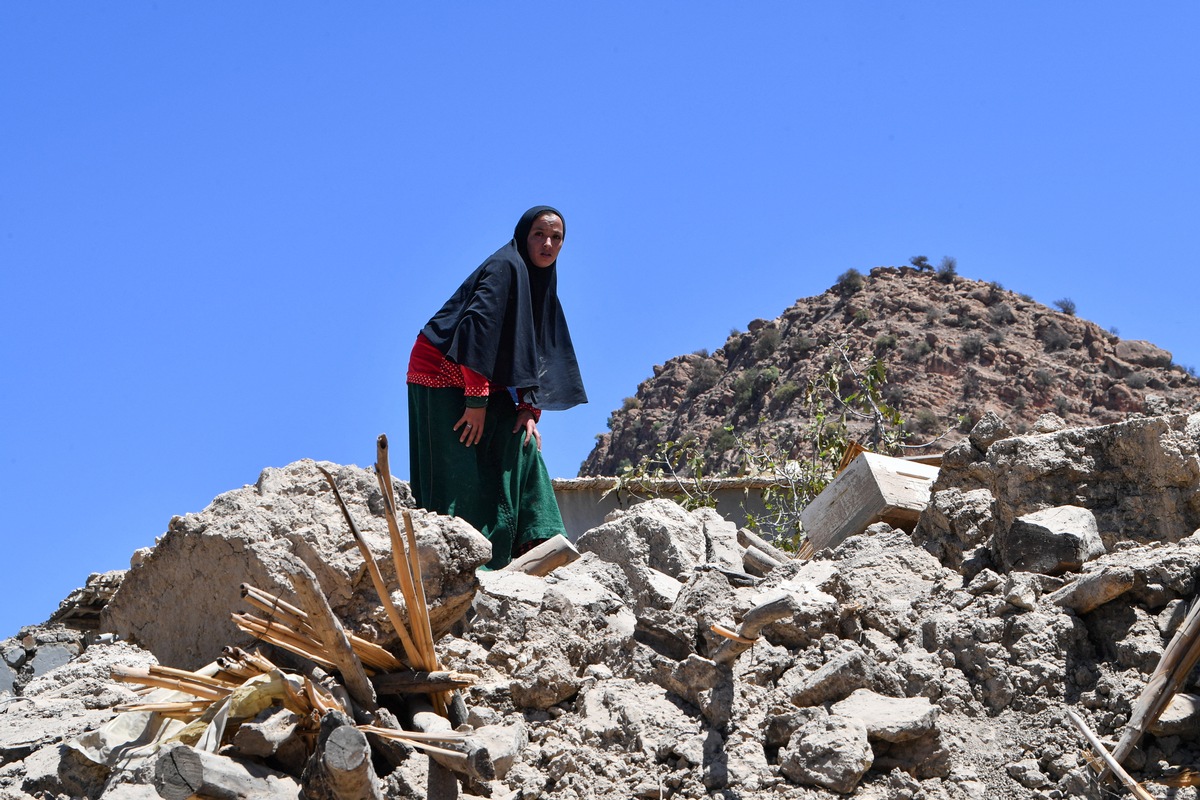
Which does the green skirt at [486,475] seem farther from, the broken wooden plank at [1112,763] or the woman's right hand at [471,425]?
the broken wooden plank at [1112,763]

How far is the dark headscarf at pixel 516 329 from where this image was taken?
18.5 feet

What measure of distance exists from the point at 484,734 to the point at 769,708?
69cm

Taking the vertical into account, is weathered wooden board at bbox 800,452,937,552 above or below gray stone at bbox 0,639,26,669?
above

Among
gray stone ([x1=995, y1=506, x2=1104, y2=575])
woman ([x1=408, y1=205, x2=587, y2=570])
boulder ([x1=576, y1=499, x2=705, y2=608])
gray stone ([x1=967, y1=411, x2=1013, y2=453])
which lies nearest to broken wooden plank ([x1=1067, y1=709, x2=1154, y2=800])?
gray stone ([x1=995, y1=506, x2=1104, y2=575])

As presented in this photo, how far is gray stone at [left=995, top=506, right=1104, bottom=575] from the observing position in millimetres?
3633

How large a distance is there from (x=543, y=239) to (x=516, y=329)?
0.48 meters

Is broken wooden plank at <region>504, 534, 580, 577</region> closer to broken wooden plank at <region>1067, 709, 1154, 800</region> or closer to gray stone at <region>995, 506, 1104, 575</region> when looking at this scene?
gray stone at <region>995, 506, 1104, 575</region>

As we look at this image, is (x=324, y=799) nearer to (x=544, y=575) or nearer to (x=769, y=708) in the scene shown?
(x=769, y=708)

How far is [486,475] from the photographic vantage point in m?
5.72

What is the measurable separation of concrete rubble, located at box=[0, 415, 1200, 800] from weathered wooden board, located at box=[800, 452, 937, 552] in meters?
0.34

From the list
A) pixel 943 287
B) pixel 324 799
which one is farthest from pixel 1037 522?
pixel 943 287

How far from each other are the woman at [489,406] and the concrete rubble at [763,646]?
1350 millimetres

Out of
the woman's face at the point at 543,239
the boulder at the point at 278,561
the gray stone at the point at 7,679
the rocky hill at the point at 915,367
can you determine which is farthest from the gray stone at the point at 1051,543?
the rocky hill at the point at 915,367

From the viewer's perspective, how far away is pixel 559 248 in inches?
Answer: 240
